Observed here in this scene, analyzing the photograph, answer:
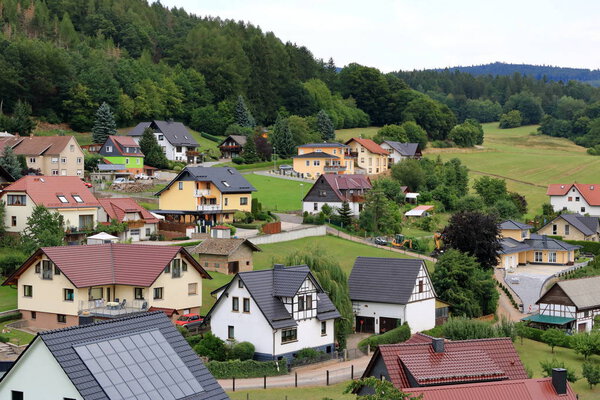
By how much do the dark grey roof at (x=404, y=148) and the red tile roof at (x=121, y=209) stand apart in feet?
190

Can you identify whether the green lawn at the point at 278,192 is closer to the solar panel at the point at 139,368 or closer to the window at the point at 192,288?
the window at the point at 192,288

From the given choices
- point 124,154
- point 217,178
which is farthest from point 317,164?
point 217,178

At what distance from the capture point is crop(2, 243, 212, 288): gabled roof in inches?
1754

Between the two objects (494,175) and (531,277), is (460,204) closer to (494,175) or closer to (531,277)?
(531,277)

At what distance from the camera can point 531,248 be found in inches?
3034

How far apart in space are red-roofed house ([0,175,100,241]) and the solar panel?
116ft

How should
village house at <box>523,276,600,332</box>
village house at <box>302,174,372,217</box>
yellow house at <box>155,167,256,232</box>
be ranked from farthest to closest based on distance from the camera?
village house at <box>302,174,372,217</box>, yellow house at <box>155,167,256,232</box>, village house at <box>523,276,600,332</box>

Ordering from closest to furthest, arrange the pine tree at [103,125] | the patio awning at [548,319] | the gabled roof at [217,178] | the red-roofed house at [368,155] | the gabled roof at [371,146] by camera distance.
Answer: the patio awning at [548,319] < the gabled roof at [217,178] < the pine tree at [103,125] < the gabled roof at [371,146] < the red-roofed house at [368,155]

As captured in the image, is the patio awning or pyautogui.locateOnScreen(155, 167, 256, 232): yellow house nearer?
the patio awning

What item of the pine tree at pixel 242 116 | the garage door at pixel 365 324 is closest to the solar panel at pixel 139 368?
the garage door at pixel 365 324

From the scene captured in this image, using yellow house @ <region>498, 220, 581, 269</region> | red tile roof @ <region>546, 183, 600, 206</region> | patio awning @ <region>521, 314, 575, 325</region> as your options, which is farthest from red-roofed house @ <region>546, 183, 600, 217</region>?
patio awning @ <region>521, 314, 575, 325</region>

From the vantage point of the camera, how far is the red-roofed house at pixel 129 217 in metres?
62.0

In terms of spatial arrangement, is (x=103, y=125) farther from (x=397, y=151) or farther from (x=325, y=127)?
(x=325, y=127)

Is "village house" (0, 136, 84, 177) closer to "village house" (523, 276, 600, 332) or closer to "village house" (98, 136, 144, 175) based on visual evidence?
"village house" (98, 136, 144, 175)
